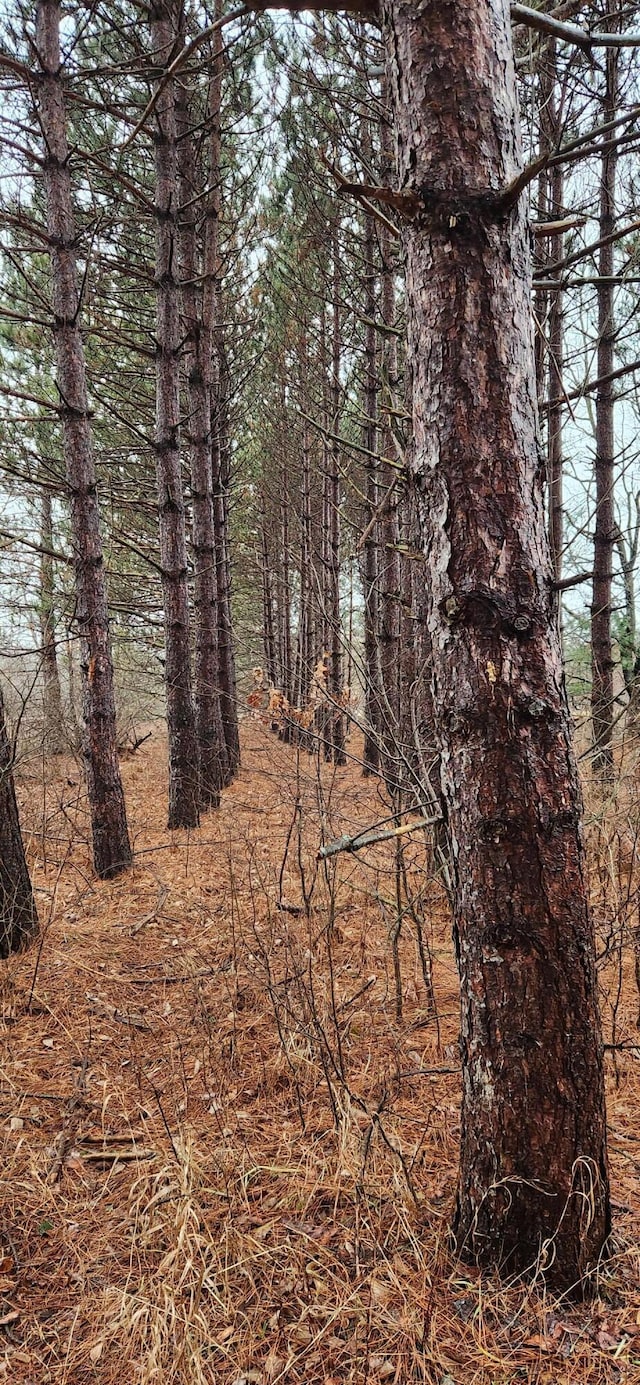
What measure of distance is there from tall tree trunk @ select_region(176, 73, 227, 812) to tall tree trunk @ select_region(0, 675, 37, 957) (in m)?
3.23

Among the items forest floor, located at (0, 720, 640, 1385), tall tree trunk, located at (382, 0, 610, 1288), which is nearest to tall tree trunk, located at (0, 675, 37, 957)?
forest floor, located at (0, 720, 640, 1385)

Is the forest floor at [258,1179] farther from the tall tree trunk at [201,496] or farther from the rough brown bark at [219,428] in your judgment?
the rough brown bark at [219,428]

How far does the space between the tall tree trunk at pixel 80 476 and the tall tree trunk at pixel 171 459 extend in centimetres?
110

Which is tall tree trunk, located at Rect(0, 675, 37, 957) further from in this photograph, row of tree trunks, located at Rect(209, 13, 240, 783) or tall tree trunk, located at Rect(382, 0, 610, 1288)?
row of tree trunks, located at Rect(209, 13, 240, 783)

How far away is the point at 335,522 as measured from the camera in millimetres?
11133

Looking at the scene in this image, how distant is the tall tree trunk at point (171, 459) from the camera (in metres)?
5.72

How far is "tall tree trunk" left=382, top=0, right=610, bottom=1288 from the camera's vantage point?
1.44 m

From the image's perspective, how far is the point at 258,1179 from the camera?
81.3 inches

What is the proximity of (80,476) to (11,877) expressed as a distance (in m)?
2.91

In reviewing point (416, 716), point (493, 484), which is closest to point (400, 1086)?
point (416, 716)

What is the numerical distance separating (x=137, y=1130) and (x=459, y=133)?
305 centimetres

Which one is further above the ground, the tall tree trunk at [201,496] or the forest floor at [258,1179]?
the tall tree trunk at [201,496]

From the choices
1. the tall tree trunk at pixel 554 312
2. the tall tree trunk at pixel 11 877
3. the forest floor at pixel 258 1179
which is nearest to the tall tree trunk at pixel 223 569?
the tall tree trunk at pixel 554 312

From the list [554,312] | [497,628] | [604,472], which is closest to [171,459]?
[554,312]
